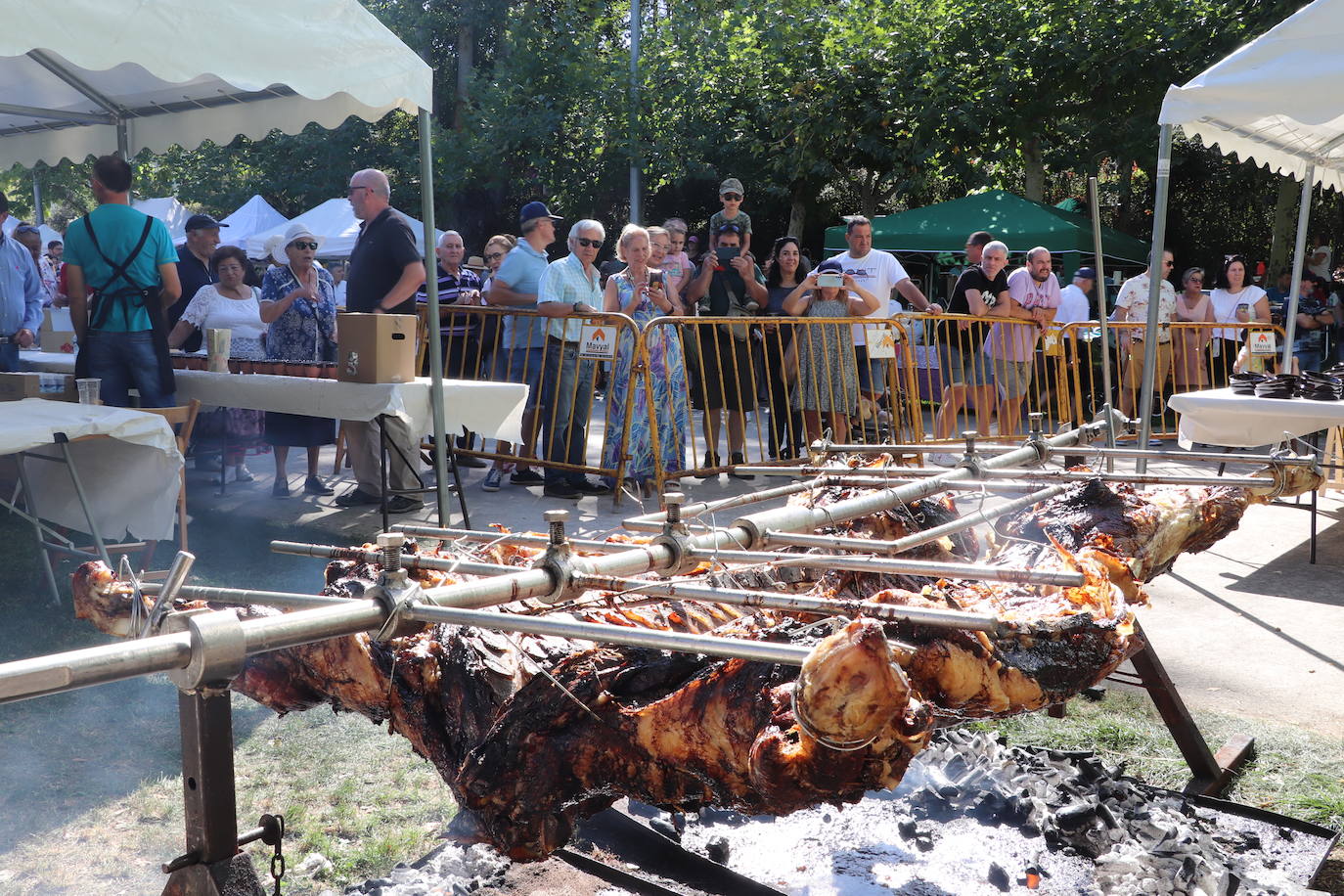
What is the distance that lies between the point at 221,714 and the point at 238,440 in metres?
7.13

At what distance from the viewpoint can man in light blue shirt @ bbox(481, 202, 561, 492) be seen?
26.7 feet

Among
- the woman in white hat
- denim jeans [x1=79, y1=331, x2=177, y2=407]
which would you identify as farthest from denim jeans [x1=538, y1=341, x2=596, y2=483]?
denim jeans [x1=79, y1=331, x2=177, y2=407]

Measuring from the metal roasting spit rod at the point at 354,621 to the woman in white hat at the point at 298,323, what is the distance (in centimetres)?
549

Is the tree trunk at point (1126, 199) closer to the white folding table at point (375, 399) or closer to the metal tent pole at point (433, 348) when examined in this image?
the white folding table at point (375, 399)

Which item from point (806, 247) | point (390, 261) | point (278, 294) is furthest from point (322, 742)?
point (806, 247)

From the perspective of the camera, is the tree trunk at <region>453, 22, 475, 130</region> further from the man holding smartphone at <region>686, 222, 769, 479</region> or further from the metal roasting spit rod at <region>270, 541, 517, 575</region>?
the metal roasting spit rod at <region>270, 541, 517, 575</region>

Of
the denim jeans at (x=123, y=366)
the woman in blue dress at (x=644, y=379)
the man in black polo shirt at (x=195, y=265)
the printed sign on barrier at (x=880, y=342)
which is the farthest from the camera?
the printed sign on barrier at (x=880, y=342)

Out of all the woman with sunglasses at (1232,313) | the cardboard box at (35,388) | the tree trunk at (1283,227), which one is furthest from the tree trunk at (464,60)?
the cardboard box at (35,388)

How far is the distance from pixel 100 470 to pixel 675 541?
4.52 m

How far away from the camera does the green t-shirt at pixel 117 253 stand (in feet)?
19.6

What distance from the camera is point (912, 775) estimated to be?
344 cm

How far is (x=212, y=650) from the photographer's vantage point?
4.32ft

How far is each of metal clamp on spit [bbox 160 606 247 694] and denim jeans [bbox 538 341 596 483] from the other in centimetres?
663

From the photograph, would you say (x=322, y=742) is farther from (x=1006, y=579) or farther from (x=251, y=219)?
(x=251, y=219)
